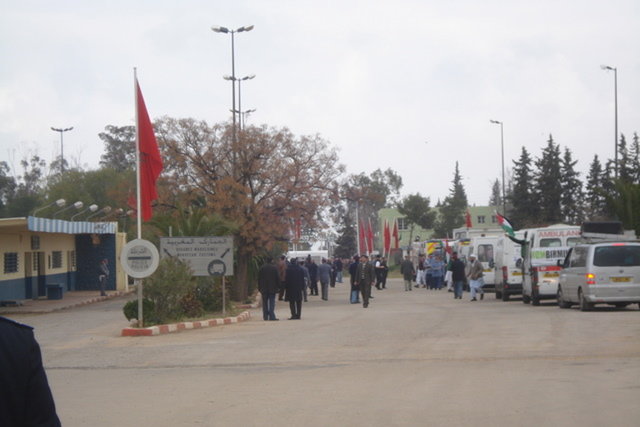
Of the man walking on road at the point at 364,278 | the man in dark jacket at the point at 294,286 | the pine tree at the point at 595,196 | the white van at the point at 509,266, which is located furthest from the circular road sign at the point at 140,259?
the pine tree at the point at 595,196

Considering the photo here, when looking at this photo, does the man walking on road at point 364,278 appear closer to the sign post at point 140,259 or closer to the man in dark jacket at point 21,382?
the sign post at point 140,259

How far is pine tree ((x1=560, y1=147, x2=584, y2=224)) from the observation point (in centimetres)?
7674

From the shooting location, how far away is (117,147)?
97.9 m

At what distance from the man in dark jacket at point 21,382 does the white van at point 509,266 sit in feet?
89.3

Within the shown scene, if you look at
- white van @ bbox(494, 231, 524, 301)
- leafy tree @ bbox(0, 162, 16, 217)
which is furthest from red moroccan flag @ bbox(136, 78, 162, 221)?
leafy tree @ bbox(0, 162, 16, 217)

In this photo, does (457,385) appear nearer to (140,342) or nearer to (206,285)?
(140,342)

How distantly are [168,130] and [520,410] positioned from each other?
29818mm

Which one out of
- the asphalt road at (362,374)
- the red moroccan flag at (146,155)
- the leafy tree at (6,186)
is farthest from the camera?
the leafy tree at (6,186)

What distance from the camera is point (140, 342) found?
60.1 feet

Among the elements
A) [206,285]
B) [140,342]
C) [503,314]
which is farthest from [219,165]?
[140,342]

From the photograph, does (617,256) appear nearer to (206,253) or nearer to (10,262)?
(206,253)

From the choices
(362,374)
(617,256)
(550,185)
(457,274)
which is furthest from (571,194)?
(362,374)

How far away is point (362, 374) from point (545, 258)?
16115 millimetres

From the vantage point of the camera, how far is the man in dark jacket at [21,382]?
3.01 meters
